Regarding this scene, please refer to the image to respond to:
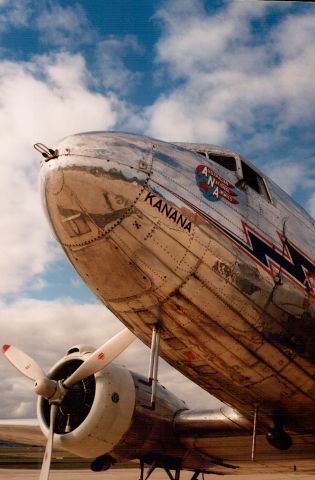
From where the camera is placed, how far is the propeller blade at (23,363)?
9.41 m

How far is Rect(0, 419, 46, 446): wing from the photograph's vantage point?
11.8 metres

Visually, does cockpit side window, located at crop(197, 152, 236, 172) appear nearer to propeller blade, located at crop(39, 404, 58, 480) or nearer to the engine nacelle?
the engine nacelle

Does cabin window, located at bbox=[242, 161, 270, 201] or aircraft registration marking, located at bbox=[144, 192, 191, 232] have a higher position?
cabin window, located at bbox=[242, 161, 270, 201]

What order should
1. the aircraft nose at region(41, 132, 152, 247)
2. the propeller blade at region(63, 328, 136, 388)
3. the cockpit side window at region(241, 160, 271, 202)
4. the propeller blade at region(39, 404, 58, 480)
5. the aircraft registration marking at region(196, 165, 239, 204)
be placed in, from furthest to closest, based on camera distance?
the propeller blade at region(39, 404, 58, 480) → the propeller blade at region(63, 328, 136, 388) → the cockpit side window at region(241, 160, 271, 202) → the aircraft registration marking at region(196, 165, 239, 204) → the aircraft nose at region(41, 132, 152, 247)

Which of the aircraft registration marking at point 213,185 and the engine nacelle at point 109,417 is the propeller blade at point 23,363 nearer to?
the engine nacelle at point 109,417

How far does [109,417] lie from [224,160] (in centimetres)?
583

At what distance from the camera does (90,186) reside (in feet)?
15.9

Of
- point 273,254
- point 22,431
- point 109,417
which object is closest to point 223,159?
point 273,254

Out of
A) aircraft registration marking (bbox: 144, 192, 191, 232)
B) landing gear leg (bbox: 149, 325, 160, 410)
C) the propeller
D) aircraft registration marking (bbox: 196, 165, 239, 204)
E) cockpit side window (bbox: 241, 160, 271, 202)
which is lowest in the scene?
landing gear leg (bbox: 149, 325, 160, 410)

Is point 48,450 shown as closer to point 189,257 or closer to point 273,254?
point 189,257

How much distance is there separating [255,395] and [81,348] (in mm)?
4474

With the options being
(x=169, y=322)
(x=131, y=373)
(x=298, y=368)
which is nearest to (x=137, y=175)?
(x=169, y=322)

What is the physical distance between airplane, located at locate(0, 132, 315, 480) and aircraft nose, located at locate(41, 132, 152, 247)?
0.01 metres

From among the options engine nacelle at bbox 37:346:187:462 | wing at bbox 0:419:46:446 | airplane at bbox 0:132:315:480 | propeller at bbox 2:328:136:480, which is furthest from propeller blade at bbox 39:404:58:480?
airplane at bbox 0:132:315:480
